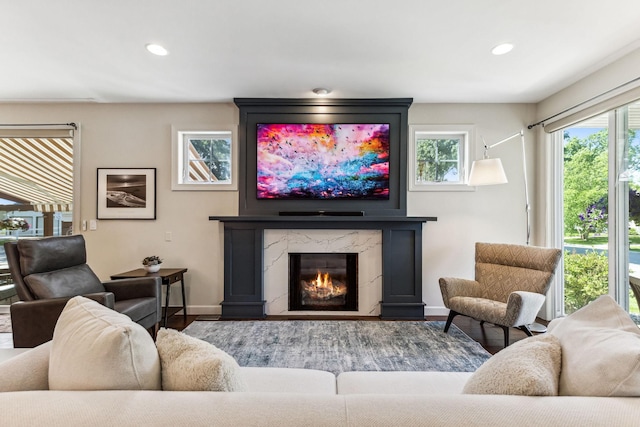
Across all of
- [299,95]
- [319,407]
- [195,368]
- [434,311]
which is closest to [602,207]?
[434,311]

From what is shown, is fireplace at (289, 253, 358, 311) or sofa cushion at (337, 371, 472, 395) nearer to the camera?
sofa cushion at (337, 371, 472, 395)

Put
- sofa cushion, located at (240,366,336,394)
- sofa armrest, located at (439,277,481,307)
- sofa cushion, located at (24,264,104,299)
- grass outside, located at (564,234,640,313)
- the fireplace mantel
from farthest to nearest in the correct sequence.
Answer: the fireplace mantel, sofa armrest, located at (439,277,481,307), grass outside, located at (564,234,640,313), sofa cushion, located at (24,264,104,299), sofa cushion, located at (240,366,336,394)

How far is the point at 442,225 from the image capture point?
3744 mm

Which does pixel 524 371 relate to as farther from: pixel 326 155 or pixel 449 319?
pixel 326 155

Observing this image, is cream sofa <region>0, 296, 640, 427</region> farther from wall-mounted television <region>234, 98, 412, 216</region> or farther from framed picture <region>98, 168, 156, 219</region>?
framed picture <region>98, 168, 156, 219</region>

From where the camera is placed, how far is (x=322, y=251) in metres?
3.68

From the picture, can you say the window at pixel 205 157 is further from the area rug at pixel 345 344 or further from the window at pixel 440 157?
the window at pixel 440 157

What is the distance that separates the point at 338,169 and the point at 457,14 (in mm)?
1890

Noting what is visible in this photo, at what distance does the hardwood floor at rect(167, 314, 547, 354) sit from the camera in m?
2.87

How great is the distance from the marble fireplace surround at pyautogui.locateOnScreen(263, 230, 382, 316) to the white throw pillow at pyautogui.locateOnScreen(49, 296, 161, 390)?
109 inches

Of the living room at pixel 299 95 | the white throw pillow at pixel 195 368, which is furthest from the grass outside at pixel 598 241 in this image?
the white throw pillow at pixel 195 368

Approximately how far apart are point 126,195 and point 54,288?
1.52 m

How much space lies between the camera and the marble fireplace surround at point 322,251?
3.64 m

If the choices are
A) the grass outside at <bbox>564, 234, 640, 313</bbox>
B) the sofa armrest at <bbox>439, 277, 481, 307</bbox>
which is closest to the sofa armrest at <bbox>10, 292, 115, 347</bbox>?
the sofa armrest at <bbox>439, 277, 481, 307</bbox>
